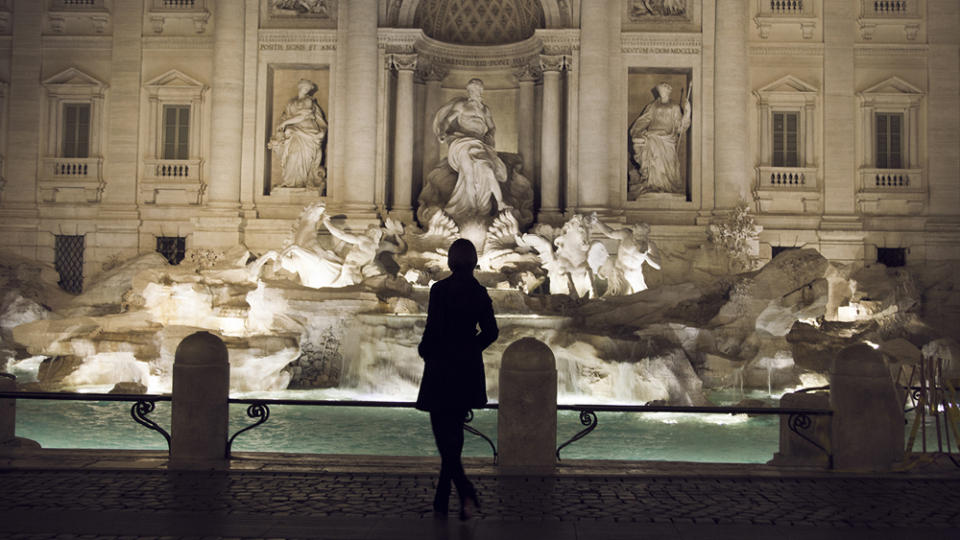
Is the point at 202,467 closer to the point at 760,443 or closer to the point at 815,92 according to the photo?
the point at 760,443

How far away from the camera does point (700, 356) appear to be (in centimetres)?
1541

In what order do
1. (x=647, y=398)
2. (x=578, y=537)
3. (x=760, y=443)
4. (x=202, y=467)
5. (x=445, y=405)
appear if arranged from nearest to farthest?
(x=578, y=537)
(x=445, y=405)
(x=202, y=467)
(x=760, y=443)
(x=647, y=398)

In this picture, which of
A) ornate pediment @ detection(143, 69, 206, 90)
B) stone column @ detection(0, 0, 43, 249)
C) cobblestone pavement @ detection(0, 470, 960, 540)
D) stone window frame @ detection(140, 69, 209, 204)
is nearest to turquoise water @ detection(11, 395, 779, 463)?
cobblestone pavement @ detection(0, 470, 960, 540)

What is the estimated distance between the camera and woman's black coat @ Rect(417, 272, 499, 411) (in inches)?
236

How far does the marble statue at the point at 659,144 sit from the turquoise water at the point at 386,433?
11265 mm

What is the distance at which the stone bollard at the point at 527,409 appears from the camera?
7.51m

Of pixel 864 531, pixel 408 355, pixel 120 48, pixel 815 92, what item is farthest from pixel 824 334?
pixel 120 48

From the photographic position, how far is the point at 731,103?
2302cm

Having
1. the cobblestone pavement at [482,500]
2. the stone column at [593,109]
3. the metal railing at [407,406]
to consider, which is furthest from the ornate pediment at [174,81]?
the cobblestone pavement at [482,500]

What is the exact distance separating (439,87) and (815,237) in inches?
452

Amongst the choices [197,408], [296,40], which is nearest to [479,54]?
[296,40]

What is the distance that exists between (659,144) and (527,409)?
16924 mm

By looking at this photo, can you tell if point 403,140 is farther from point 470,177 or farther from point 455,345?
point 455,345

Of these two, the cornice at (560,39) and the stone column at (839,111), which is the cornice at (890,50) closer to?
the stone column at (839,111)
